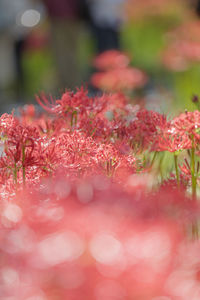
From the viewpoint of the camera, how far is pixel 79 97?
61cm

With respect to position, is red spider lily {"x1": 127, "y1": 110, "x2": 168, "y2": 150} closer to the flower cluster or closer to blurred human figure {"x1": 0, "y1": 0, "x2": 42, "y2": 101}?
the flower cluster

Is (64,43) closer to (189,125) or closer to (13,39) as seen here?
(189,125)

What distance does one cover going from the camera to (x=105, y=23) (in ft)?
17.7

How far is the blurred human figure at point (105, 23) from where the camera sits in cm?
510

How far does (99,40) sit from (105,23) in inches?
8.0

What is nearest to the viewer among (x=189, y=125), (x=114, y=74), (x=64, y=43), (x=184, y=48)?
(x=189, y=125)

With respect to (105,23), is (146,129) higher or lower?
lower

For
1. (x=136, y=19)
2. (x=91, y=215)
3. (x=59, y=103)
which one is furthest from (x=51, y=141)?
(x=136, y=19)

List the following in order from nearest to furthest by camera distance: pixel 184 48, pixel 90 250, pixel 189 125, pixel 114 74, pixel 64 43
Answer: pixel 90 250, pixel 189 125, pixel 114 74, pixel 184 48, pixel 64 43

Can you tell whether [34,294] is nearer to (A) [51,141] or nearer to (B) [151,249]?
(B) [151,249]

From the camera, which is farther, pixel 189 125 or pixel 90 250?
pixel 189 125

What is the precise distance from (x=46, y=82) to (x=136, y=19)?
231cm

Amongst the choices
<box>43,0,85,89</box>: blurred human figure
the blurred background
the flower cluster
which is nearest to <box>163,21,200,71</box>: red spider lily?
the blurred background

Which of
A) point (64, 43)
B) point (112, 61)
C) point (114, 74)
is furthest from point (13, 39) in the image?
point (114, 74)
